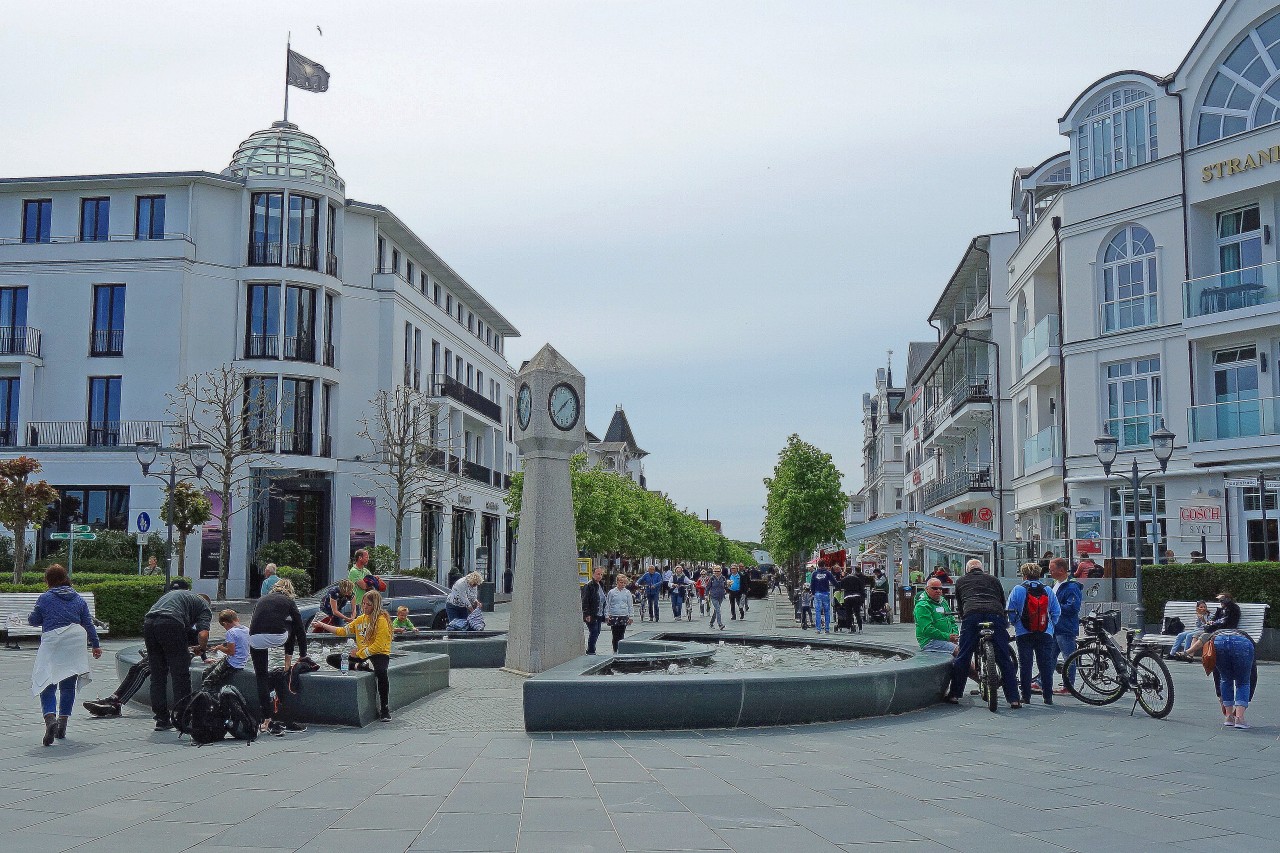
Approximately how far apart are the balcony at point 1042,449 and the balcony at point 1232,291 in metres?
5.75

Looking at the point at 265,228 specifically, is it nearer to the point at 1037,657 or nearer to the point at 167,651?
the point at 167,651

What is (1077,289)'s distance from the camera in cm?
3247

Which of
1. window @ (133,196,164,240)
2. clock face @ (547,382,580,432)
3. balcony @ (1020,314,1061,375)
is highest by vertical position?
window @ (133,196,164,240)

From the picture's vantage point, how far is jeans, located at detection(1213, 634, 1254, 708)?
36.6ft

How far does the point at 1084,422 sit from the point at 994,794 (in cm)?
2616

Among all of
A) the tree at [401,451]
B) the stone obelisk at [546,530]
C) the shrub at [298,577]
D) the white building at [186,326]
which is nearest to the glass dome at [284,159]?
the white building at [186,326]

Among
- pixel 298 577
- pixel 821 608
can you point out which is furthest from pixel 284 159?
pixel 821 608

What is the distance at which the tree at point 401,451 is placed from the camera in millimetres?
41812

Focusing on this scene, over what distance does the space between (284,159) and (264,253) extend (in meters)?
3.95

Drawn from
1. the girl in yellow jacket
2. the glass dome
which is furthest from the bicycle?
the glass dome

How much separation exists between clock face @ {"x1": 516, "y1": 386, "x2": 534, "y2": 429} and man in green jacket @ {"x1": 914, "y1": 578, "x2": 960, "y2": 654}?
5618mm

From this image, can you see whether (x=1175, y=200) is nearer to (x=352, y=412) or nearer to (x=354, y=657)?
(x=354, y=657)

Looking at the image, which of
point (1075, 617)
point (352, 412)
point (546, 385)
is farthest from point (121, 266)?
point (1075, 617)

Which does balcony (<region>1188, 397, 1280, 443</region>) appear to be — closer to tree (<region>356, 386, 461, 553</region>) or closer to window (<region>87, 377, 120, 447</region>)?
tree (<region>356, 386, 461, 553</region>)
